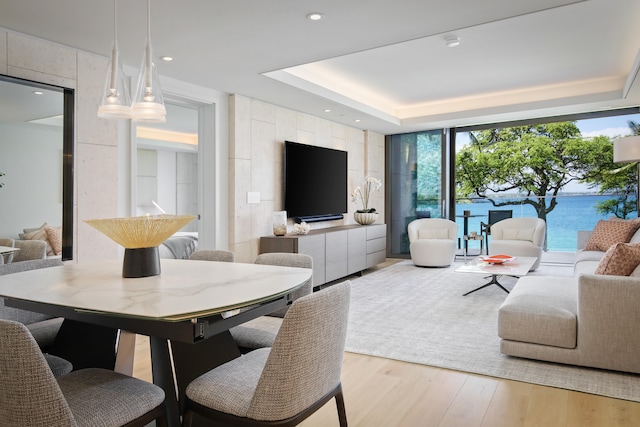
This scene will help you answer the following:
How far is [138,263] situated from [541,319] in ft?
8.24

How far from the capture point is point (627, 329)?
8.89ft

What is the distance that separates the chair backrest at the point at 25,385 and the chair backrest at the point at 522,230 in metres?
6.43

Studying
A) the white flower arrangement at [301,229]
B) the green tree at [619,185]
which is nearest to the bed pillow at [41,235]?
the white flower arrangement at [301,229]

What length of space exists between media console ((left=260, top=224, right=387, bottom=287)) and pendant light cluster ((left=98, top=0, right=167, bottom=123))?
3.02m

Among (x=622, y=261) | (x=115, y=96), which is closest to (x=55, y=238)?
(x=115, y=96)

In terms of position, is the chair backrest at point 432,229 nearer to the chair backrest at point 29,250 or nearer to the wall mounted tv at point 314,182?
the wall mounted tv at point 314,182

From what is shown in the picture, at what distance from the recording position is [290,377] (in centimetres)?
142

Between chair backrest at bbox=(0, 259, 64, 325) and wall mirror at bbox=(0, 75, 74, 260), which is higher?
wall mirror at bbox=(0, 75, 74, 260)

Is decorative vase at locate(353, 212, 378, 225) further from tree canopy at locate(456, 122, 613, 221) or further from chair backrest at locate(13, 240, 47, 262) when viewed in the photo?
chair backrest at locate(13, 240, 47, 262)

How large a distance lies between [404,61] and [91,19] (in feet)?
10.9

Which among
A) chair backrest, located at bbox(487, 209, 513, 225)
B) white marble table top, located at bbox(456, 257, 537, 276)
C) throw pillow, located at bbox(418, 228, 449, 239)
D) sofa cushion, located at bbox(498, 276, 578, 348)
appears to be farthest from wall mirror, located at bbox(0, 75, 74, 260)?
chair backrest, located at bbox(487, 209, 513, 225)

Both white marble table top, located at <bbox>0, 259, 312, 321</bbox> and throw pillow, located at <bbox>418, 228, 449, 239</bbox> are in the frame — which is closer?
white marble table top, located at <bbox>0, 259, 312, 321</bbox>

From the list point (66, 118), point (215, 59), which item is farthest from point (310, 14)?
point (66, 118)

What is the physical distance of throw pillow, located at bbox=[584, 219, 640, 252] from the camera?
529 centimetres
